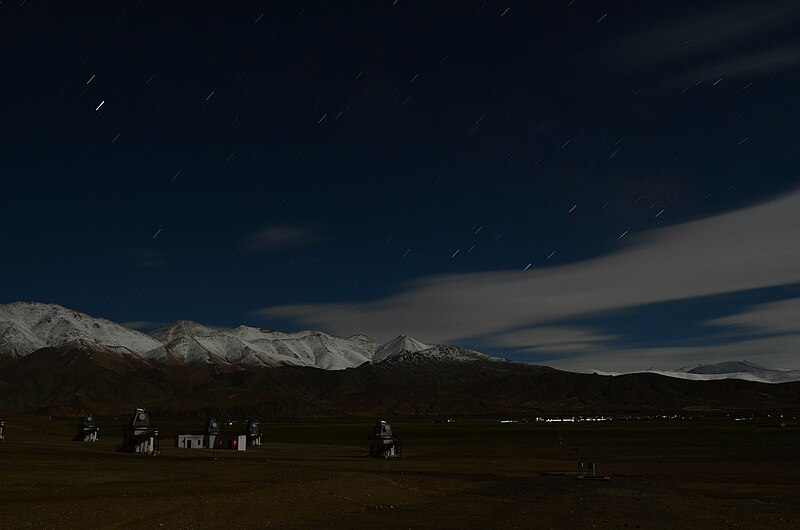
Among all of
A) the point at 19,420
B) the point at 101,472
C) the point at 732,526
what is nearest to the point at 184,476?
the point at 101,472

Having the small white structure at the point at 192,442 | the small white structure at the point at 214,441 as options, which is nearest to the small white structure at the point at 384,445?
the small white structure at the point at 214,441

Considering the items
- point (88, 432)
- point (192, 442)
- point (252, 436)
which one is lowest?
point (192, 442)

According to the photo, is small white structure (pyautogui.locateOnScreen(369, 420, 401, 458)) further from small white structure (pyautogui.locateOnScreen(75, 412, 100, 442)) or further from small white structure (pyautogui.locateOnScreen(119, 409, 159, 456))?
small white structure (pyautogui.locateOnScreen(75, 412, 100, 442))

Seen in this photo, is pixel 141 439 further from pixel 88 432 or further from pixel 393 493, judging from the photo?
pixel 393 493

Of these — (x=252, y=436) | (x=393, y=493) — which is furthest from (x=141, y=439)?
(x=393, y=493)

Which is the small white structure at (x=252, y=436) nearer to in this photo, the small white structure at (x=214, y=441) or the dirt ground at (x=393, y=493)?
the small white structure at (x=214, y=441)

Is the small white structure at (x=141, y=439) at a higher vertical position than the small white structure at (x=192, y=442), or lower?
higher

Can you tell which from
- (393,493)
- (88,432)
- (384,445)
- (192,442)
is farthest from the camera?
(88,432)

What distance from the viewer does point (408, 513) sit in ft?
113

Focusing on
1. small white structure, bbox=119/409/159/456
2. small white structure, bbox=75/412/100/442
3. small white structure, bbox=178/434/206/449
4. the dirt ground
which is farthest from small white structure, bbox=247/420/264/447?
the dirt ground

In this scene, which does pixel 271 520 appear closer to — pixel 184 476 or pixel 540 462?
pixel 184 476

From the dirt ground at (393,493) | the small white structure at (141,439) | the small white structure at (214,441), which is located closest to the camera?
the dirt ground at (393,493)

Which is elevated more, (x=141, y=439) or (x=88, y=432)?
(x=141, y=439)

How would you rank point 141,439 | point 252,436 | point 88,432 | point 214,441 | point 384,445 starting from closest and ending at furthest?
1. point 384,445
2. point 141,439
3. point 214,441
4. point 252,436
5. point 88,432
